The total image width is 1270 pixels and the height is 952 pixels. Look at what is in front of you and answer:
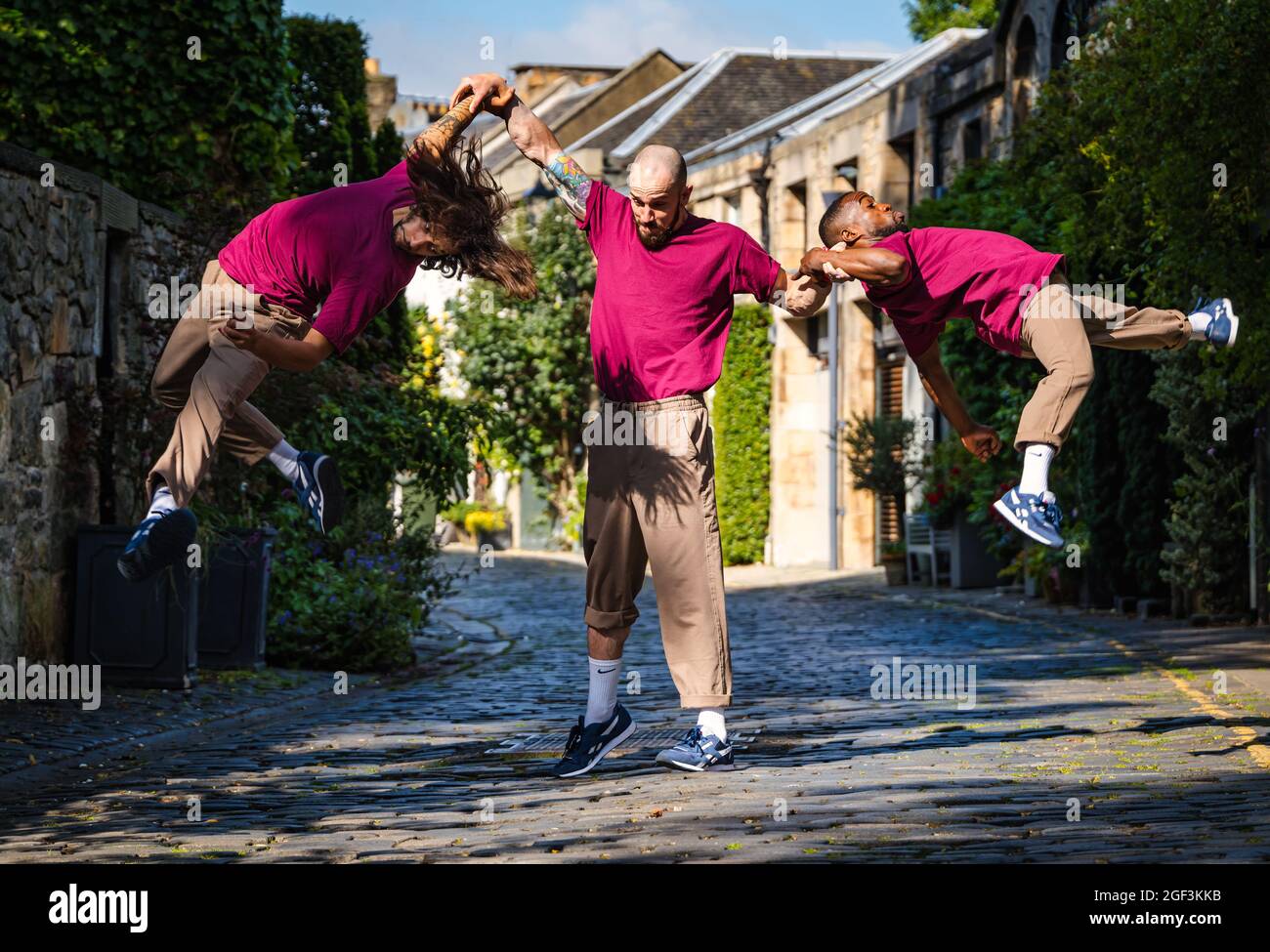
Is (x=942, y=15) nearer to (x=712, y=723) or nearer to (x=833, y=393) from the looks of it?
(x=833, y=393)

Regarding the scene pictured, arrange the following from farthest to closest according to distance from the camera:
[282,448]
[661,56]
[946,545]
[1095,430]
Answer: [661,56] < [946,545] < [1095,430] < [282,448]

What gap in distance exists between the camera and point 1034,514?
5797mm

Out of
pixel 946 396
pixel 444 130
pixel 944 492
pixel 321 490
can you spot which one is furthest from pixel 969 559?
pixel 444 130

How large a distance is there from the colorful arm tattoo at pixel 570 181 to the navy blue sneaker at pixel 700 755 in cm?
198

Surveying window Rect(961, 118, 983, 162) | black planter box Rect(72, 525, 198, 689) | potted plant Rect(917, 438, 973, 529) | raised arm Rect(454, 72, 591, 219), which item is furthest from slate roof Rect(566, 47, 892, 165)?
raised arm Rect(454, 72, 591, 219)

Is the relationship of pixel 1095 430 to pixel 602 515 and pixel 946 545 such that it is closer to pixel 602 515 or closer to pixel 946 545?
pixel 946 545

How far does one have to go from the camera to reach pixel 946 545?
857 inches

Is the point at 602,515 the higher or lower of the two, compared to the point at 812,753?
higher

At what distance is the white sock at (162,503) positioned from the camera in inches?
235

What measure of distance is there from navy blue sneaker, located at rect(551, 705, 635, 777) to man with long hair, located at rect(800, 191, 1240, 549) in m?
1.82

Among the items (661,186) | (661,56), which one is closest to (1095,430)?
(661,186)

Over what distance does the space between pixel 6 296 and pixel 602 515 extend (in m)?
4.15

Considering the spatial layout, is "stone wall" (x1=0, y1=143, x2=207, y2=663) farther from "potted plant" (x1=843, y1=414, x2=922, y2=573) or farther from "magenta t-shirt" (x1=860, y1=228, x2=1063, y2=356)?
"potted plant" (x1=843, y1=414, x2=922, y2=573)

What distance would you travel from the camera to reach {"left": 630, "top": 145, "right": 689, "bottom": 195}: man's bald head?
21.2ft
